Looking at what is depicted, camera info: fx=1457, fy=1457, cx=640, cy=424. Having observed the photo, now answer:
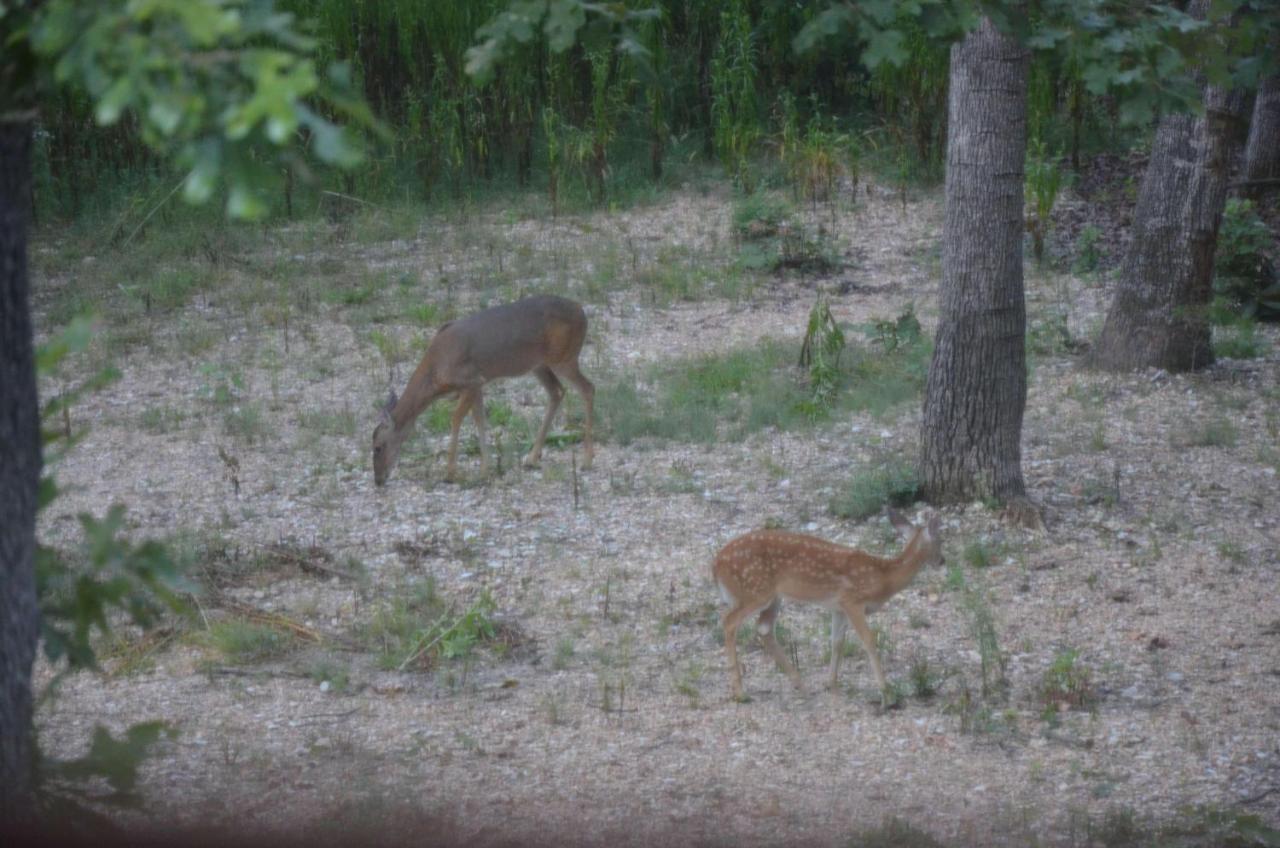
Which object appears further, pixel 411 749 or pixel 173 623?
pixel 173 623

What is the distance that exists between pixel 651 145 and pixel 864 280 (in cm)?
451

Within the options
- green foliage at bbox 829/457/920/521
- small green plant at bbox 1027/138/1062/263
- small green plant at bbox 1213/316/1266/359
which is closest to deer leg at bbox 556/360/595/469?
green foliage at bbox 829/457/920/521

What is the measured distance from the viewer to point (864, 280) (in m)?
14.7

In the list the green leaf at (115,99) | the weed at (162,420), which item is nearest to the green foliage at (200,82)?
the green leaf at (115,99)

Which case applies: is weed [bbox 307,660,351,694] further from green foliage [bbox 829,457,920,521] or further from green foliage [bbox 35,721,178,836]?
green foliage [bbox 829,457,920,521]

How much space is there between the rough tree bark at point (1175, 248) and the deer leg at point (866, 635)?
5.41 meters

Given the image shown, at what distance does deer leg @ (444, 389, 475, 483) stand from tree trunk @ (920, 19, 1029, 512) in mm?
3550

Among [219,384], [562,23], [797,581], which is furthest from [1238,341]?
[562,23]

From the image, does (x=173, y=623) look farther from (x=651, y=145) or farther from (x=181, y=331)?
(x=651, y=145)

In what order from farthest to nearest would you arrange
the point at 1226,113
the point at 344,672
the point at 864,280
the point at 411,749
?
the point at 864,280, the point at 1226,113, the point at 344,672, the point at 411,749

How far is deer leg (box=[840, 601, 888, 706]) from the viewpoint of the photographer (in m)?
6.90

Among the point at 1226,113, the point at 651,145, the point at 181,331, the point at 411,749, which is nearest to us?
the point at 411,749

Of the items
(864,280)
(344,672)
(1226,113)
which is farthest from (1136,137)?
(344,672)

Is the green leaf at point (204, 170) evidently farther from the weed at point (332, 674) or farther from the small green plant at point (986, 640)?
the small green plant at point (986, 640)
